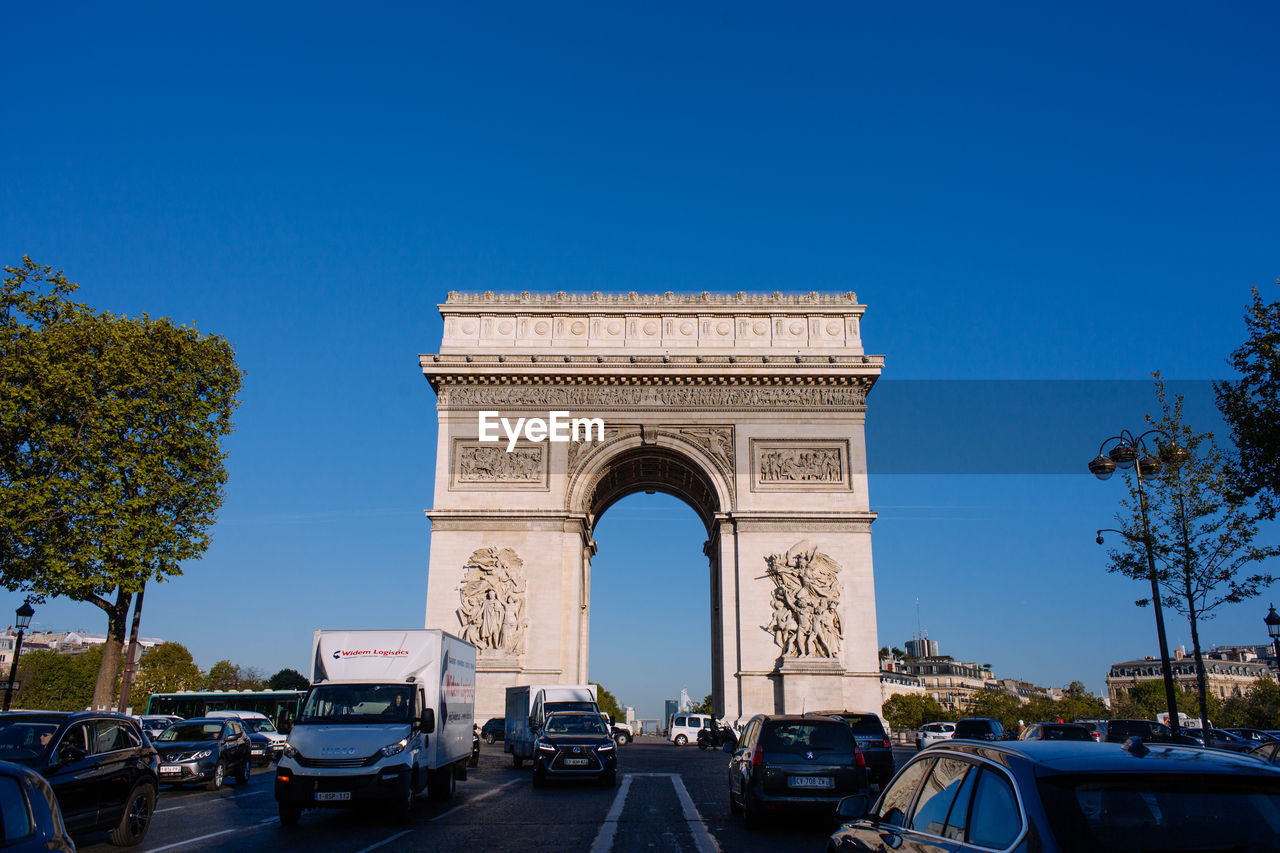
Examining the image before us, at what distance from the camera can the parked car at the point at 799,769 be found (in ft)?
36.3

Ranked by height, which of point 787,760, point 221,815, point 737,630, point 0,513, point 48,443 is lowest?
point 221,815

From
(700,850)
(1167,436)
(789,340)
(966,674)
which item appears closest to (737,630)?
(789,340)

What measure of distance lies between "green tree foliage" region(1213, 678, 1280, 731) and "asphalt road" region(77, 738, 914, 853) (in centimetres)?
7349

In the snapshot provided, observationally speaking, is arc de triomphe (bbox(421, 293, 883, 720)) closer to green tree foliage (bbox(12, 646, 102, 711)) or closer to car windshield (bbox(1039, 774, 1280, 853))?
car windshield (bbox(1039, 774, 1280, 853))

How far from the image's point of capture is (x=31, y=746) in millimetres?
9586

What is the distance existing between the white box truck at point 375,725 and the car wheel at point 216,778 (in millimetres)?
6134

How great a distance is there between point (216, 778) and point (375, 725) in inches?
347

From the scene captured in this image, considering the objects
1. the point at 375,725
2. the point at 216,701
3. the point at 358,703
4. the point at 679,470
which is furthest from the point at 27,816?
the point at 216,701

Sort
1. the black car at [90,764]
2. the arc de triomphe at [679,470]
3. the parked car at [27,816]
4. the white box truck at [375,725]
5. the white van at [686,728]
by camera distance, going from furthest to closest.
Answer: the white van at [686,728]
the arc de triomphe at [679,470]
the white box truck at [375,725]
the black car at [90,764]
the parked car at [27,816]

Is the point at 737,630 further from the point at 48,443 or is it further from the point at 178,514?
the point at 48,443

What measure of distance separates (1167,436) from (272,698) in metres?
37.0

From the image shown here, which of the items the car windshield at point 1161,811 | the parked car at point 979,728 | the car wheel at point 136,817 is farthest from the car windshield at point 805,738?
the parked car at point 979,728

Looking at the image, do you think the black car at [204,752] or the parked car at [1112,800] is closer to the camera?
the parked car at [1112,800]

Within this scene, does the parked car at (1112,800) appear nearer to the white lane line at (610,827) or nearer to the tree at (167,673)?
the white lane line at (610,827)
